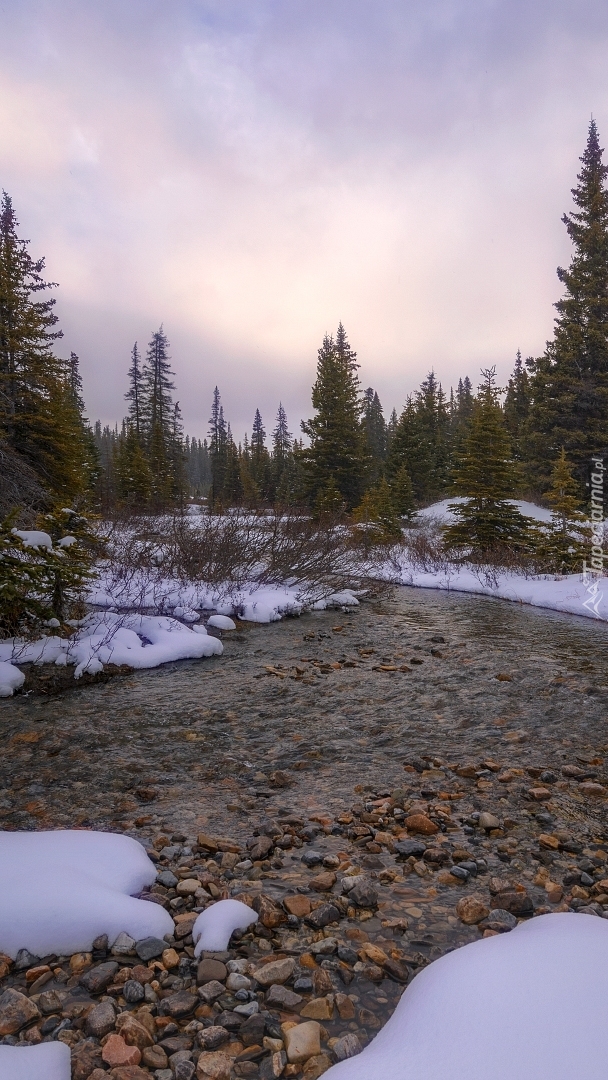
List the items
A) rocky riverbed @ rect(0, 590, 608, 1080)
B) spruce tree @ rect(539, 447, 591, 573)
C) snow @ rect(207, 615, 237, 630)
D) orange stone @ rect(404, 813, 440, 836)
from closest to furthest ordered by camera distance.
A: rocky riverbed @ rect(0, 590, 608, 1080), orange stone @ rect(404, 813, 440, 836), snow @ rect(207, 615, 237, 630), spruce tree @ rect(539, 447, 591, 573)

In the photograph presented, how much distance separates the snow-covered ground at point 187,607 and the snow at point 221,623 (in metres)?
0.02

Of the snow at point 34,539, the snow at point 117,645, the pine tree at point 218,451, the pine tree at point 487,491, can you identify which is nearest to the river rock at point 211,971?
the snow at point 117,645

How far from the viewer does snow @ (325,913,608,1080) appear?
1.63 m

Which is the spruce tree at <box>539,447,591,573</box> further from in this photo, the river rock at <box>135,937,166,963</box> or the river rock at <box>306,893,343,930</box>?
the river rock at <box>135,937,166,963</box>

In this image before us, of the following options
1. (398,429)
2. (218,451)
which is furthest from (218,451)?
(398,429)

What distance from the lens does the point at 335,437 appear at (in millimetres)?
33594

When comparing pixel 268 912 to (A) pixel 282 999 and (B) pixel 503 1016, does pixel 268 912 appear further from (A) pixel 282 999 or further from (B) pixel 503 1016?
(B) pixel 503 1016

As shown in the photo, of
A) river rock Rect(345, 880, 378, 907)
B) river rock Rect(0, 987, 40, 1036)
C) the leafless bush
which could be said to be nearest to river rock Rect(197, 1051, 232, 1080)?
river rock Rect(0, 987, 40, 1036)

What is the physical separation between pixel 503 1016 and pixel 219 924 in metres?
1.25

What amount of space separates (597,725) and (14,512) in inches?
257

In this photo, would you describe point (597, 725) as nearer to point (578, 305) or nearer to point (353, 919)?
point (353, 919)

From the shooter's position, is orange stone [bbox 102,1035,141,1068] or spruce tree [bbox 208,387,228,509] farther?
spruce tree [bbox 208,387,228,509]

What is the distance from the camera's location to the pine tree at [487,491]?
1920 centimetres

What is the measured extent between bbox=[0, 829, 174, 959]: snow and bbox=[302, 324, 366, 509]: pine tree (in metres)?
30.0
